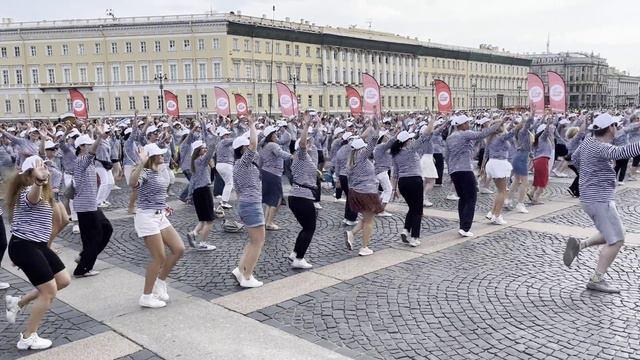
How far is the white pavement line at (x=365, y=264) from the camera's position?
7311 mm

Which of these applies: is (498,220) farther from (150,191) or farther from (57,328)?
(57,328)

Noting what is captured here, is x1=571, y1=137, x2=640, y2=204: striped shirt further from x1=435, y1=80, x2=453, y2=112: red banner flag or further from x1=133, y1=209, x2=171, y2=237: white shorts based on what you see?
x1=435, y1=80, x2=453, y2=112: red banner flag

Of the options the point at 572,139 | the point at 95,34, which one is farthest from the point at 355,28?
the point at 572,139

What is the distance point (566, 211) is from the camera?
448 inches

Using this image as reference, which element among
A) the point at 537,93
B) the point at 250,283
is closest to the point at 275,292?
the point at 250,283

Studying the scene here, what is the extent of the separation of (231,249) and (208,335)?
11.5ft

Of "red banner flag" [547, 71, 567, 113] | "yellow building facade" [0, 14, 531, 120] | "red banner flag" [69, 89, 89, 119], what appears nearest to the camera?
"red banner flag" [547, 71, 567, 113]

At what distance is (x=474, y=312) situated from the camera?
5.82 m

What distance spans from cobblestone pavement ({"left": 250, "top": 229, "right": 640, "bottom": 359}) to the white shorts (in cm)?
137

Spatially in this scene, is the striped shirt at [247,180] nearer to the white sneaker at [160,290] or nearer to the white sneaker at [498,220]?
the white sneaker at [160,290]

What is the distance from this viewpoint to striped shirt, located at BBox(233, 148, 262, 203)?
6844 mm

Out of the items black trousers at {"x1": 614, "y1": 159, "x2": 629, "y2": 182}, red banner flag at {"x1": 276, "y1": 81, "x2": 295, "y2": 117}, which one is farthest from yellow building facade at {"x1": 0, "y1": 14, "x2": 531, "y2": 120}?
black trousers at {"x1": 614, "y1": 159, "x2": 629, "y2": 182}

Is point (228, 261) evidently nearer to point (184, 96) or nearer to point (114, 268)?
point (114, 268)

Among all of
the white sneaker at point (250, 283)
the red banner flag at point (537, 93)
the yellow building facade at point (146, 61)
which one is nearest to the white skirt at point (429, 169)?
the red banner flag at point (537, 93)
